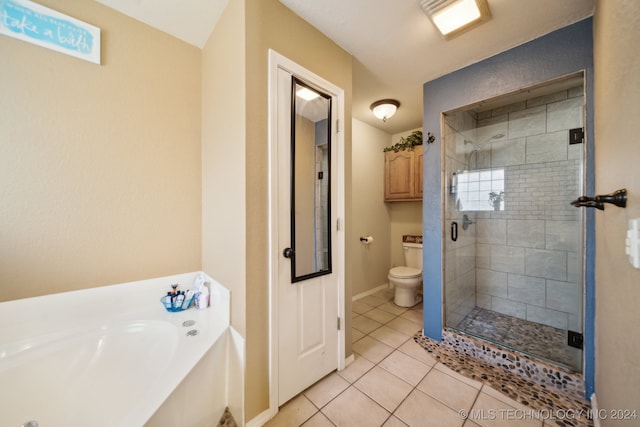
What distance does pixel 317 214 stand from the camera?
1586 mm

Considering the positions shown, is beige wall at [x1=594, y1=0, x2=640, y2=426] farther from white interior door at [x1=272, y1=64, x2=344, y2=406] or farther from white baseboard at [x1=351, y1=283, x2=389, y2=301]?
white baseboard at [x1=351, y1=283, x2=389, y2=301]

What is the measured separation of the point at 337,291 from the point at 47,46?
94.7 inches

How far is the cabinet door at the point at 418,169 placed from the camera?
9.70ft

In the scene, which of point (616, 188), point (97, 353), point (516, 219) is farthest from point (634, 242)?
point (97, 353)

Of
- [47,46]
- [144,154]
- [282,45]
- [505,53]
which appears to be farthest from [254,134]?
[505,53]

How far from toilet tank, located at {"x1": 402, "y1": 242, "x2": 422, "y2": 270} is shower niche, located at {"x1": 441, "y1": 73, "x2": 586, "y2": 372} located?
0.66m

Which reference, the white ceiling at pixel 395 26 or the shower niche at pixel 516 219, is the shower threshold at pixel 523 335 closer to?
the shower niche at pixel 516 219

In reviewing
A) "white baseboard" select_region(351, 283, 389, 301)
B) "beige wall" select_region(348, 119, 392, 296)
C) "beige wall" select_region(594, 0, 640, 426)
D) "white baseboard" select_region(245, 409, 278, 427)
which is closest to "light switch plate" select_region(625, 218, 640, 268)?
"beige wall" select_region(594, 0, 640, 426)

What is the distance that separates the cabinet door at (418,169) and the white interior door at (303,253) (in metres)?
1.81

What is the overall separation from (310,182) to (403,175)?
211 cm

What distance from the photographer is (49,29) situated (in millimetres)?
1237

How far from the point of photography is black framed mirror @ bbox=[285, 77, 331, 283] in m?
1.42

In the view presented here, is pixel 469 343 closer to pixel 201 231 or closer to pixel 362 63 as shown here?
pixel 201 231

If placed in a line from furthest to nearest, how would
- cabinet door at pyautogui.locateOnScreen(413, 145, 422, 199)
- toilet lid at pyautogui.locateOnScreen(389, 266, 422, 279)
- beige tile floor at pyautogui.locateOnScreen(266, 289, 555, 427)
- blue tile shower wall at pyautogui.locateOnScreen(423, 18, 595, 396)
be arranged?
cabinet door at pyautogui.locateOnScreen(413, 145, 422, 199) < toilet lid at pyautogui.locateOnScreen(389, 266, 422, 279) < blue tile shower wall at pyautogui.locateOnScreen(423, 18, 595, 396) < beige tile floor at pyautogui.locateOnScreen(266, 289, 555, 427)
